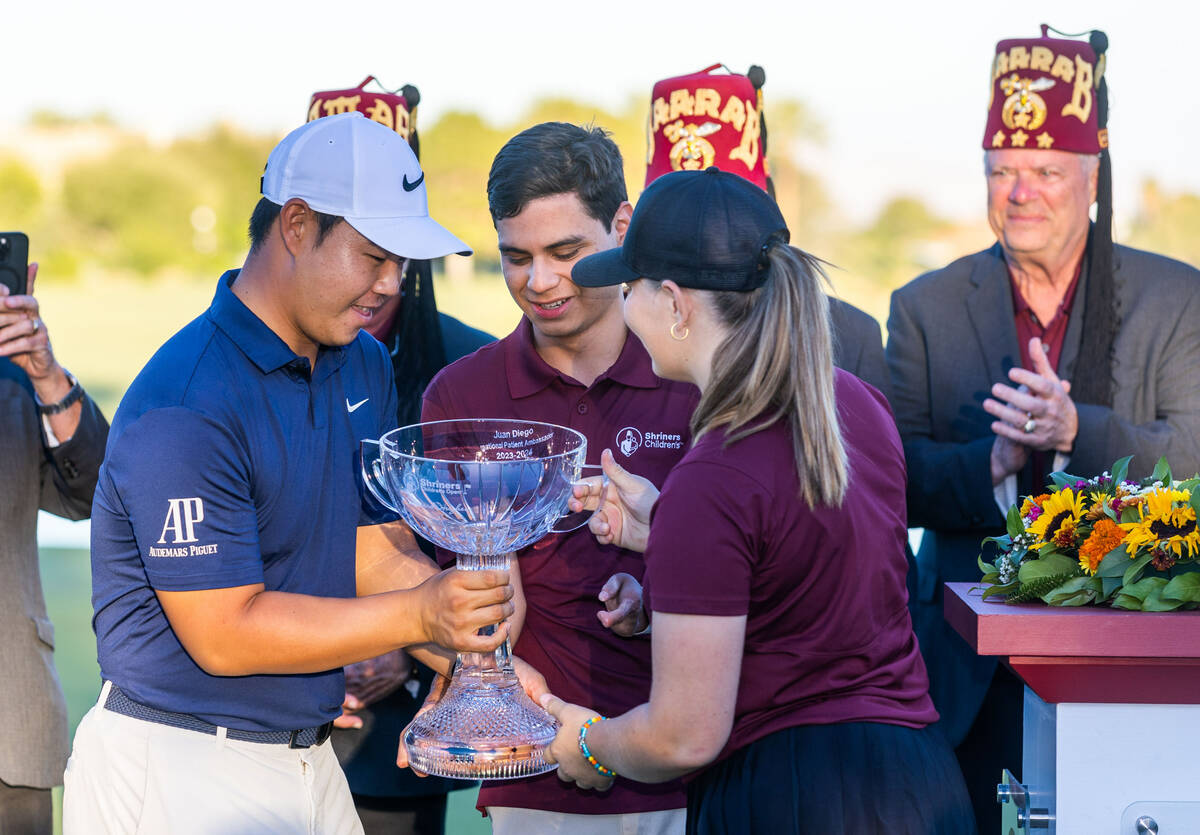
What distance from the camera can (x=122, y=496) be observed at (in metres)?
1.83

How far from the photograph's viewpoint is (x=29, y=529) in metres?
2.92

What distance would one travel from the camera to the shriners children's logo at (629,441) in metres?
2.34

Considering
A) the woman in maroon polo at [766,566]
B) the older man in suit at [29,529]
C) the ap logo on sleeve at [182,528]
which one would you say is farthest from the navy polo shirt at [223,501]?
the older man in suit at [29,529]

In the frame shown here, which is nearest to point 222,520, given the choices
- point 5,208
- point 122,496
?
point 122,496

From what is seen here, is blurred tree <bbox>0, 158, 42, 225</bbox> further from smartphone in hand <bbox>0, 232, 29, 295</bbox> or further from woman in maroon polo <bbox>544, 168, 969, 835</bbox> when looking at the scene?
woman in maroon polo <bbox>544, 168, 969, 835</bbox>

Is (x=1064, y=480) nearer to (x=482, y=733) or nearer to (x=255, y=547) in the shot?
(x=482, y=733)

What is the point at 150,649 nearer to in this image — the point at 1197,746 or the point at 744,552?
the point at 744,552

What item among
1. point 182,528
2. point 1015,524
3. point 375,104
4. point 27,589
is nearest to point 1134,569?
point 1015,524

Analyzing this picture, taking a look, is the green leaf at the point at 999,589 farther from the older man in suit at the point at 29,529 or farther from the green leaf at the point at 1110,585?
the older man in suit at the point at 29,529

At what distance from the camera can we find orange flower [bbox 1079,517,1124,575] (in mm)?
2027

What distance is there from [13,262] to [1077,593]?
249 cm

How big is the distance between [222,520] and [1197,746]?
5.28 feet

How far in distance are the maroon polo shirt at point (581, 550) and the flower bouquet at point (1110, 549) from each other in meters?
0.66

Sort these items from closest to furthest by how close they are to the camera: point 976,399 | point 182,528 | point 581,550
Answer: point 182,528, point 581,550, point 976,399
